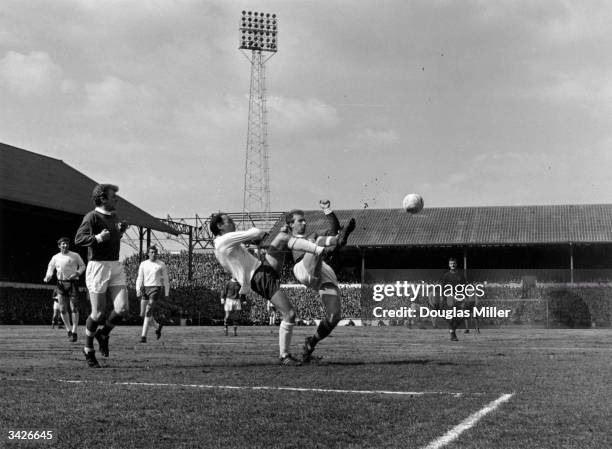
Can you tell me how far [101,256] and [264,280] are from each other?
7.31 ft

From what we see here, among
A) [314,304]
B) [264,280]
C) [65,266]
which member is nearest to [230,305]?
[65,266]

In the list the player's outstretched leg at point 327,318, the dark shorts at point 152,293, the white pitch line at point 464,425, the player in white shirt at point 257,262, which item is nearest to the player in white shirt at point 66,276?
the dark shorts at point 152,293

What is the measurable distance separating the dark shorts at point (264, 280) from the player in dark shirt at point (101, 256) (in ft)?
6.39

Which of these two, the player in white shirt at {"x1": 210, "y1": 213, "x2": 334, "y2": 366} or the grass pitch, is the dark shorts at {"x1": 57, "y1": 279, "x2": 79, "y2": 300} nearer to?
the grass pitch

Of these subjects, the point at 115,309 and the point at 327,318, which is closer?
the point at 115,309

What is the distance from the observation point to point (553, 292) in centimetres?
3478

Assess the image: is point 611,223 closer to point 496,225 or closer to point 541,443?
point 496,225

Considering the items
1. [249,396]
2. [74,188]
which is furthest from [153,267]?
[74,188]

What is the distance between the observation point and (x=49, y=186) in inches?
1521

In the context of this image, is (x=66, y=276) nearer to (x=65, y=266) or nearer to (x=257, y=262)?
(x=65, y=266)

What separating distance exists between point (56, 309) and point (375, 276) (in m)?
19.1

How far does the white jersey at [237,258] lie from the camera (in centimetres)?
998

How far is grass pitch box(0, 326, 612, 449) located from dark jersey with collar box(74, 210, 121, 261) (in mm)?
1449

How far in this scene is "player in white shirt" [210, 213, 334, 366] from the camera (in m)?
10.0
